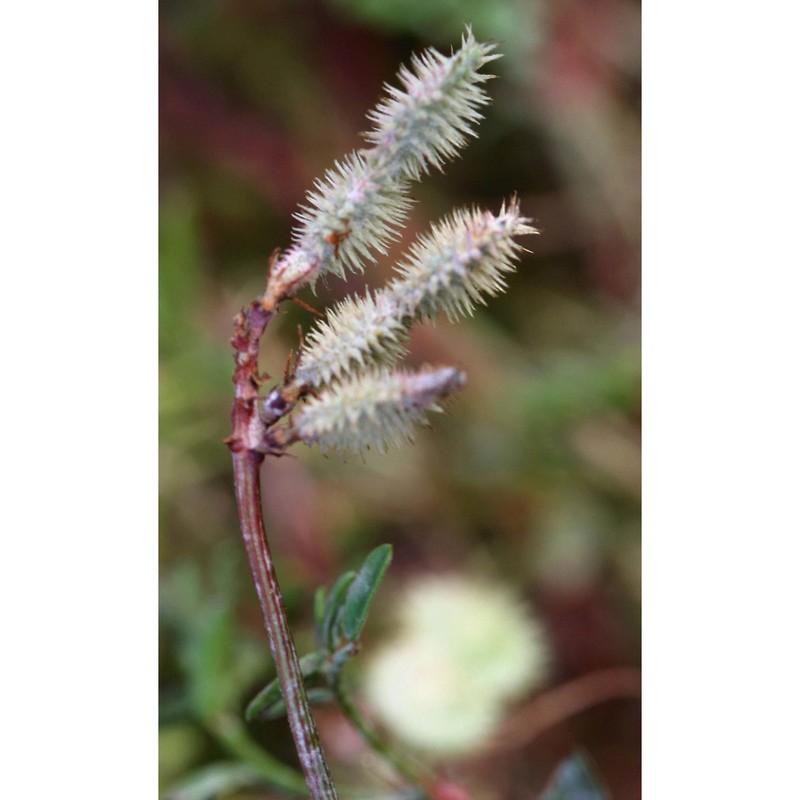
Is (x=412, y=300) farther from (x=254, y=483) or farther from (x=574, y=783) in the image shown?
(x=574, y=783)

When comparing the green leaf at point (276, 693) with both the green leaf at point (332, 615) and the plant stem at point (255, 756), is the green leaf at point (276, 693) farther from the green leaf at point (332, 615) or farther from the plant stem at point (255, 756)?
the plant stem at point (255, 756)

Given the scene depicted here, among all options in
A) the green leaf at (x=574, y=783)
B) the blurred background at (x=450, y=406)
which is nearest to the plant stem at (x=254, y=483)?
the blurred background at (x=450, y=406)

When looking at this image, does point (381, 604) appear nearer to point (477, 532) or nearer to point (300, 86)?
point (477, 532)

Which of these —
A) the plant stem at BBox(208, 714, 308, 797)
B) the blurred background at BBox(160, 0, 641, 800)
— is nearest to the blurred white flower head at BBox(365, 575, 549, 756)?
the blurred background at BBox(160, 0, 641, 800)

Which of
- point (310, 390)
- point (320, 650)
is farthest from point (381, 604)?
point (310, 390)

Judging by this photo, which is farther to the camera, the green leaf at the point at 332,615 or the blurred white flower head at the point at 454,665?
the blurred white flower head at the point at 454,665
